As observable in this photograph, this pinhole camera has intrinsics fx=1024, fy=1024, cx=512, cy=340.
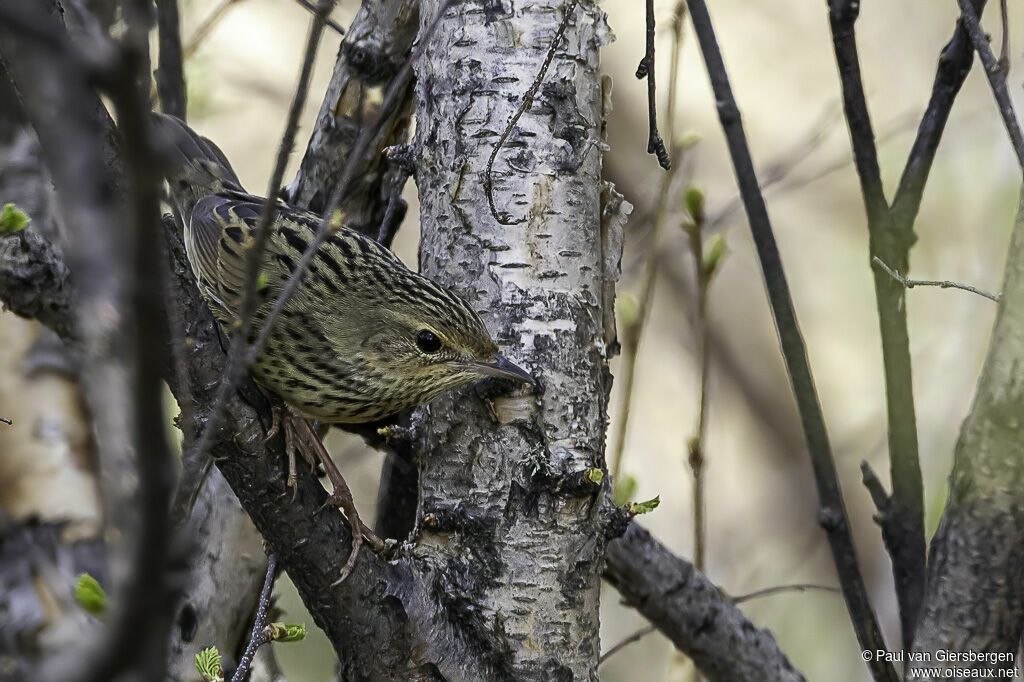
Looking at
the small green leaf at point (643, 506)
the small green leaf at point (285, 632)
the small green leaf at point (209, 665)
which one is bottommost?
the small green leaf at point (209, 665)

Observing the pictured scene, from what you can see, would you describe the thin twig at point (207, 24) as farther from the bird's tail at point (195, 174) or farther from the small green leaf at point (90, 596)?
the small green leaf at point (90, 596)

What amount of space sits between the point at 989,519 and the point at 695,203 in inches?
65.5

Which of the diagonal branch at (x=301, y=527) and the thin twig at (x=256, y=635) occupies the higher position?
the diagonal branch at (x=301, y=527)

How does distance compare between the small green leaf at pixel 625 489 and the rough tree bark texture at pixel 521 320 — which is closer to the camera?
the rough tree bark texture at pixel 521 320

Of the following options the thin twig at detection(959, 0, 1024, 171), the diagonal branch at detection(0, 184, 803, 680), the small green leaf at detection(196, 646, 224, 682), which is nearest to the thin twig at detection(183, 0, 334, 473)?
the diagonal branch at detection(0, 184, 803, 680)

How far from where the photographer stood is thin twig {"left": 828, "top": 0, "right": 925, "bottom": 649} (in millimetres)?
3314

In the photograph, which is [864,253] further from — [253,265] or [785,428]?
[253,265]

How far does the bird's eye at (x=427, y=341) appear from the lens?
3360 mm

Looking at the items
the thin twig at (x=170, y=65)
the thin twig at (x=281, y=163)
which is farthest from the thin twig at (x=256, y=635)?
the thin twig at (x=170, y=65)

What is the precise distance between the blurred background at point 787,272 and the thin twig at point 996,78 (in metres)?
4.73

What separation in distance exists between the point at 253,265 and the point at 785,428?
8537 millimetres

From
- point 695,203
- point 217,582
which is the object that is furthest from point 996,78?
point 217,582

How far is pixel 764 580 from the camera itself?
28.5ft

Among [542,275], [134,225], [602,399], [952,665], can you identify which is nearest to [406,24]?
[542,275]
